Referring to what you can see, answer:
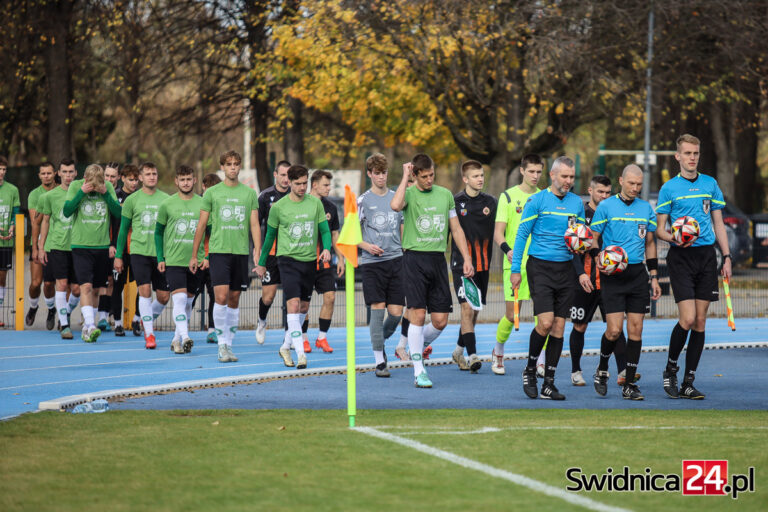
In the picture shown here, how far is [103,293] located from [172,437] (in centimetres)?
792

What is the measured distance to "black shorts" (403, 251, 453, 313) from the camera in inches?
445

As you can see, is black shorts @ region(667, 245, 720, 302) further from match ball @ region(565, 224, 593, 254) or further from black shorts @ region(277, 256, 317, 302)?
black shorts @ region(277, 256, 317, 302)

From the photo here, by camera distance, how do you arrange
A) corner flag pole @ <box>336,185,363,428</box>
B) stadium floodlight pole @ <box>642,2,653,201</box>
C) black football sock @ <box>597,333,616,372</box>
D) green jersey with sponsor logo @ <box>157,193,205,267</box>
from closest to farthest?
corner flag pole @ <box>336,185,363,428</box>, black football sock @ <box>597,333,616,372</box>, green jersey with sponsor logo @ <box>157,193,205,267</box>, stadium floodlight pole @ <box>642,2,653,201</box>

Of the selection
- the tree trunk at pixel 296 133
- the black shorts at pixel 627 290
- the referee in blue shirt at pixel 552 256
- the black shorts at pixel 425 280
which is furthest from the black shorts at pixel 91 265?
the tree trunk at pixel 296 133

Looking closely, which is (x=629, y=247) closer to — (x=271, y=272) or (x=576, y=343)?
(x=576, y=343)

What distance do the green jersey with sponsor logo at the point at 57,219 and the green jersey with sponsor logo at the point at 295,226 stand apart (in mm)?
4003

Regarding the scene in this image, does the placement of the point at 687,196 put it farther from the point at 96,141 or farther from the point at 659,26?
the point at 96,141

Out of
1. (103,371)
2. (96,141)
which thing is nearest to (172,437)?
(103,371)

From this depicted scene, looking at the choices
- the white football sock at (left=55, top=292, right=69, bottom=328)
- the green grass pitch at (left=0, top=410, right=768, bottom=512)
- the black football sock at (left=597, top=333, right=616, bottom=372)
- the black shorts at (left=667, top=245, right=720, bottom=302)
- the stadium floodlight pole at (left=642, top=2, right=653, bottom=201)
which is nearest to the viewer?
the green grass pitch at (left=0, top=410, right=768, bottom=512)

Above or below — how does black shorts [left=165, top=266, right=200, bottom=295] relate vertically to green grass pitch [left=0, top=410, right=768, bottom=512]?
above

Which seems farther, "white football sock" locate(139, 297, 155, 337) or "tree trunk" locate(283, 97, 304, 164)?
"tree trunk" locate(283, 97, 304, 164)

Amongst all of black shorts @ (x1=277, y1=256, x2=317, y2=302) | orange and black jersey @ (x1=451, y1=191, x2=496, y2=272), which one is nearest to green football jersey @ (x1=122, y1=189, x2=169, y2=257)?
black shorts @ (x1=277, y1=256, x2=317, y2=302)

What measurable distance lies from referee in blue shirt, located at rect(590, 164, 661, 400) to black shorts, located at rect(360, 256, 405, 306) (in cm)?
245

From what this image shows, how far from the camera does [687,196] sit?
414 inches
